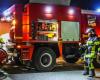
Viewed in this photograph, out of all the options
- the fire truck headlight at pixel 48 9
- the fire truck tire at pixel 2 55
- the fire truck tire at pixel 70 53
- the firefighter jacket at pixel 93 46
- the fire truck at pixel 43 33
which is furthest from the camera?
the fire truck tire at pixel 70 53

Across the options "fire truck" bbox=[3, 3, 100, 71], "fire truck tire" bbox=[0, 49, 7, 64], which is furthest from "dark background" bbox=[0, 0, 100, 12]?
"fire truck tire" bbox=[0, 49, 7, 64]

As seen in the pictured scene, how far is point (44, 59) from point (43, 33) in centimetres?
121

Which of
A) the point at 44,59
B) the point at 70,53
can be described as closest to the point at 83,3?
the point at 70,53

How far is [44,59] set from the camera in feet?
49.9

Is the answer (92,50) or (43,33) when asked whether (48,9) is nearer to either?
(43,33)

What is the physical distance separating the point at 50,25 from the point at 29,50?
5.10ft

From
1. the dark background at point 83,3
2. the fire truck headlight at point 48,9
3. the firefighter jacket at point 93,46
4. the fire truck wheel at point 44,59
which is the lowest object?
the fire truck wheel at point 44,59

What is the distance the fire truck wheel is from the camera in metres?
15.0

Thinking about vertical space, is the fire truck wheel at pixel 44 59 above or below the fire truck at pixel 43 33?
below

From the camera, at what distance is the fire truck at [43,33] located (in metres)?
15.1

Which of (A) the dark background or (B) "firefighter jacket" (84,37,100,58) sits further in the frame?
(A) the dark background

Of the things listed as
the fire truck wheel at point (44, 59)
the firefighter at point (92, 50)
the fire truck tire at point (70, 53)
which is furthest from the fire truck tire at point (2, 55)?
the firefighter at point (92, 50)

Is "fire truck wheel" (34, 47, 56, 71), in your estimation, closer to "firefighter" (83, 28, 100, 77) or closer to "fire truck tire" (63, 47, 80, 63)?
"fire truck tire" (63, 47, 80, 63)

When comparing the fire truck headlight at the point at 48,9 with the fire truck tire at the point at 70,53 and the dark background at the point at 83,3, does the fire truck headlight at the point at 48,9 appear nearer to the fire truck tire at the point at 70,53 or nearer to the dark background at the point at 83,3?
the fire truck tire at the point at 70,53
